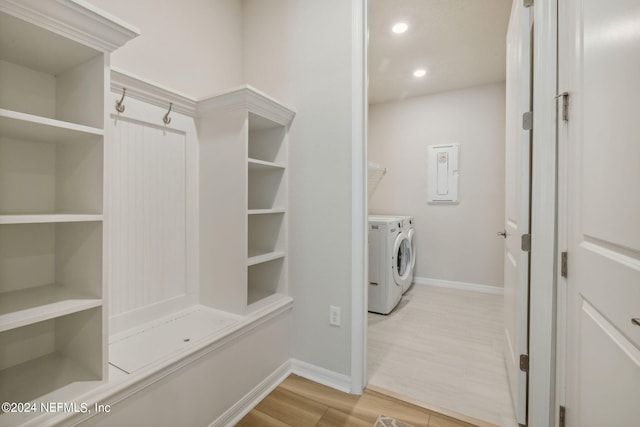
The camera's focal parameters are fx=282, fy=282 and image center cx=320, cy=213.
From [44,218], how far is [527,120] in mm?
1911

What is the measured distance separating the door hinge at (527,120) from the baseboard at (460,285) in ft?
8.94

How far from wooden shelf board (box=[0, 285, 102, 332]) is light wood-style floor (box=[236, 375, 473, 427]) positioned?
0.98 m

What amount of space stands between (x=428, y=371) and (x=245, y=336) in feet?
4.03

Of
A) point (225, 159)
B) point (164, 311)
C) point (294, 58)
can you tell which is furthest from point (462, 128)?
point (164, 311)

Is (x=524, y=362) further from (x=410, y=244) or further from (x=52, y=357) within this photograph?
(x=410, y=244)

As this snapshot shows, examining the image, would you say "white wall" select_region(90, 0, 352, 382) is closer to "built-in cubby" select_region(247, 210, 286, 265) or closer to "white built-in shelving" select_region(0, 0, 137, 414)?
"built-in cubby" select_region(247, 210, 286, 265)

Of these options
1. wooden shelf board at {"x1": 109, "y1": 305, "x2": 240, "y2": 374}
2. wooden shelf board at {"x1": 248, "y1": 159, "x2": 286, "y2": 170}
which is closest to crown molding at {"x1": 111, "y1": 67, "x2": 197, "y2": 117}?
wooden shelf board at {"x1": 248, "y1": 159, "x2": 286, "y2": 170}

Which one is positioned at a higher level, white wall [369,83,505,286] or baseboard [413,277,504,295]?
white wall [369,83,505,286]

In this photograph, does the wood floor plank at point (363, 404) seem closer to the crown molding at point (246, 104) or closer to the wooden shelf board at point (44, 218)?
the wooden shelf board at point (44, 218)

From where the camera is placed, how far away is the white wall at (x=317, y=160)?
1677 millimetres

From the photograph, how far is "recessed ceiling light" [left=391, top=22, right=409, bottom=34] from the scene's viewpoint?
2.26m

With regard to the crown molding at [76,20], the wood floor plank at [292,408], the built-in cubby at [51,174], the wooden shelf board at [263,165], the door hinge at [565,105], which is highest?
the crown molding at [76,20]

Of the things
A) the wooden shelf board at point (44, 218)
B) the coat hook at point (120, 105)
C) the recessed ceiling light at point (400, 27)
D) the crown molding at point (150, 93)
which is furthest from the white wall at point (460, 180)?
the wooden shelf board at point (44, 218)

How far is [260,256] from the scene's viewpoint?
1.70 meters
